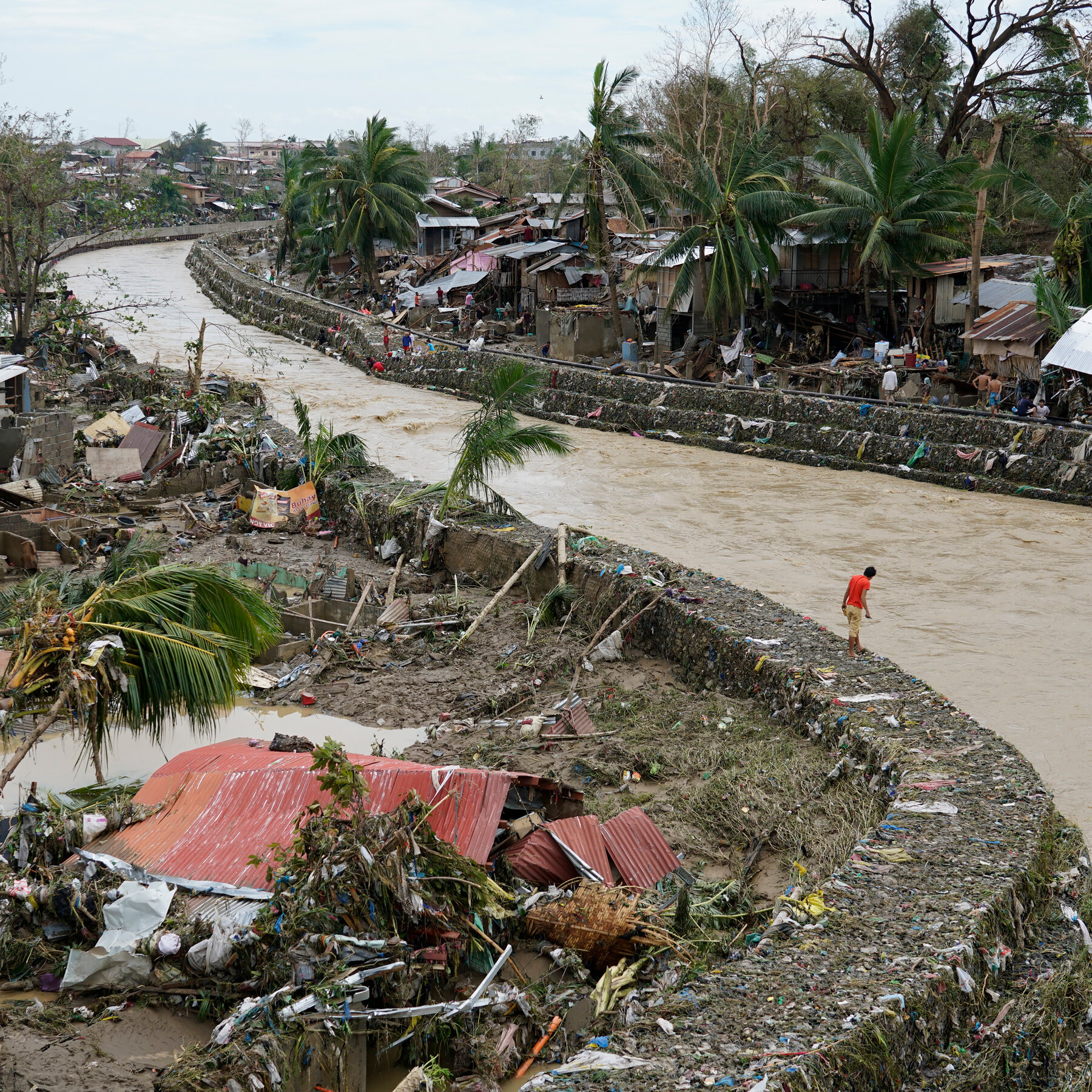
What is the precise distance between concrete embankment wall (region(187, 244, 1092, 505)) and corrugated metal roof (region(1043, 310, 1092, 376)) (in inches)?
48.9

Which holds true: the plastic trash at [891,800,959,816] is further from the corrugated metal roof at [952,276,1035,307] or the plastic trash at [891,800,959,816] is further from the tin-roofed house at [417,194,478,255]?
the tin-roofed house at [417,194,478,255]

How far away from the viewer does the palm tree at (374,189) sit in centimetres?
3566

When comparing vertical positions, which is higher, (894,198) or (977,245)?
(894,198)

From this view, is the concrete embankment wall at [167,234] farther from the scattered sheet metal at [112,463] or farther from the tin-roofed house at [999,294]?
the tin-roofed house at [999,294]

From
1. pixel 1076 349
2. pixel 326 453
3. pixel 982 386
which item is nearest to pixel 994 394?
pixel 982 386

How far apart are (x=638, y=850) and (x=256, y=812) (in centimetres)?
214

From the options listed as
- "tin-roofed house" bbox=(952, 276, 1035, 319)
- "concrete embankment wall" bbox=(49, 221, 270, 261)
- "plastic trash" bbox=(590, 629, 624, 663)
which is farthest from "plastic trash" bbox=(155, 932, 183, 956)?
"concrete embankment wall" bbox=(49, 221, 270, 261)

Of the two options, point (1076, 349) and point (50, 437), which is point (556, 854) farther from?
point (1076, 349)

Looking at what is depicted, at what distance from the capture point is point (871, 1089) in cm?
409

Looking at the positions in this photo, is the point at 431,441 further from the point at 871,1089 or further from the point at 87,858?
the point at 871,1089

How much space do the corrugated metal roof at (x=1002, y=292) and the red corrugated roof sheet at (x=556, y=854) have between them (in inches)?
743

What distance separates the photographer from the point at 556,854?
6.08 m

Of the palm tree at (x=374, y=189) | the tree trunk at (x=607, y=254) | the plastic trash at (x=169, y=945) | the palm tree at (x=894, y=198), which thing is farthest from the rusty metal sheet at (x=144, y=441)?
the palm tree at (x=374, y=189)

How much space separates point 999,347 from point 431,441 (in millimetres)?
10908
